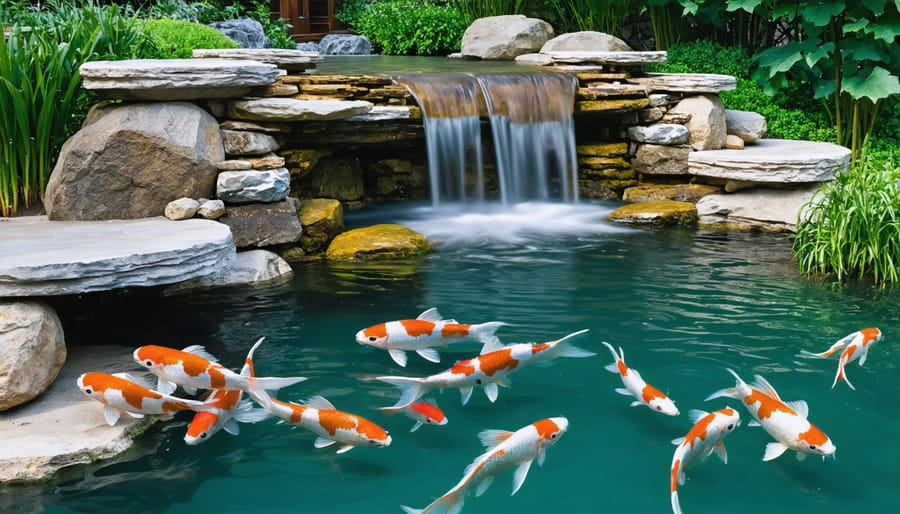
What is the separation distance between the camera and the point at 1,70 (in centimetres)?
687

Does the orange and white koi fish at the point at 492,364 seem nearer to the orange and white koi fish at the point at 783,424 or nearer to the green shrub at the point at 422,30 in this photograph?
the orange and white koi fish at the point at 783,424

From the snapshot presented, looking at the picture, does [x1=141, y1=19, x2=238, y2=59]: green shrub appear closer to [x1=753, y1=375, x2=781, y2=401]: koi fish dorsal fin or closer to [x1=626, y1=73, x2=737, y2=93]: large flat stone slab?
[x1=626, y1=73, x2=737, y2=93]: large flat stone slab

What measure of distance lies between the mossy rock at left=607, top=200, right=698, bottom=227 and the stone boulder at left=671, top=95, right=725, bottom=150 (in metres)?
1.02

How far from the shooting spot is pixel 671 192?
32.6 feet

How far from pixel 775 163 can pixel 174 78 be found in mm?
5719

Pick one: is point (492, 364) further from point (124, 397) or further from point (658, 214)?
point (658, 214)

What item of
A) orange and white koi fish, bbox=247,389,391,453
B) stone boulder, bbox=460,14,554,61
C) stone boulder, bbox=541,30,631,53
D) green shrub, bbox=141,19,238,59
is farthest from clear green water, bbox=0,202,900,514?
stone boulder, bbox=460,14,554,61

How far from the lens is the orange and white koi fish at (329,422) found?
3963 millimetres

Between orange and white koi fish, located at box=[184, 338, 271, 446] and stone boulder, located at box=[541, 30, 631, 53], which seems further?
stone boulder, located at box=[541, 30, 631, 53]

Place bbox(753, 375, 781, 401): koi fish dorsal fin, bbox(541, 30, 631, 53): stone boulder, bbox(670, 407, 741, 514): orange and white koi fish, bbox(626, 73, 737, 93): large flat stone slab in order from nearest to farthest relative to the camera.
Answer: bbox(670, 407, 741, 514): orange and white koi fish < bbox(753, 375, 781, 401): koi fish dorsal fin < bbox(626, 73, 737, 93): large flat stone slab < bbox(541, 30, 631, 53): stone boulder

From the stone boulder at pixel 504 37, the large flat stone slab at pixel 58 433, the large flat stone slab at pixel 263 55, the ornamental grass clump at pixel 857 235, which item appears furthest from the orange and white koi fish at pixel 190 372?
the stone boulder at pixel 504 37

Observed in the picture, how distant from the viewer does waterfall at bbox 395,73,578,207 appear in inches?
368

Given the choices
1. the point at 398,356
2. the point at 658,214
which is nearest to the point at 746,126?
the point at 658,214

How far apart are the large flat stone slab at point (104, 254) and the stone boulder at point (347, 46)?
980cm
